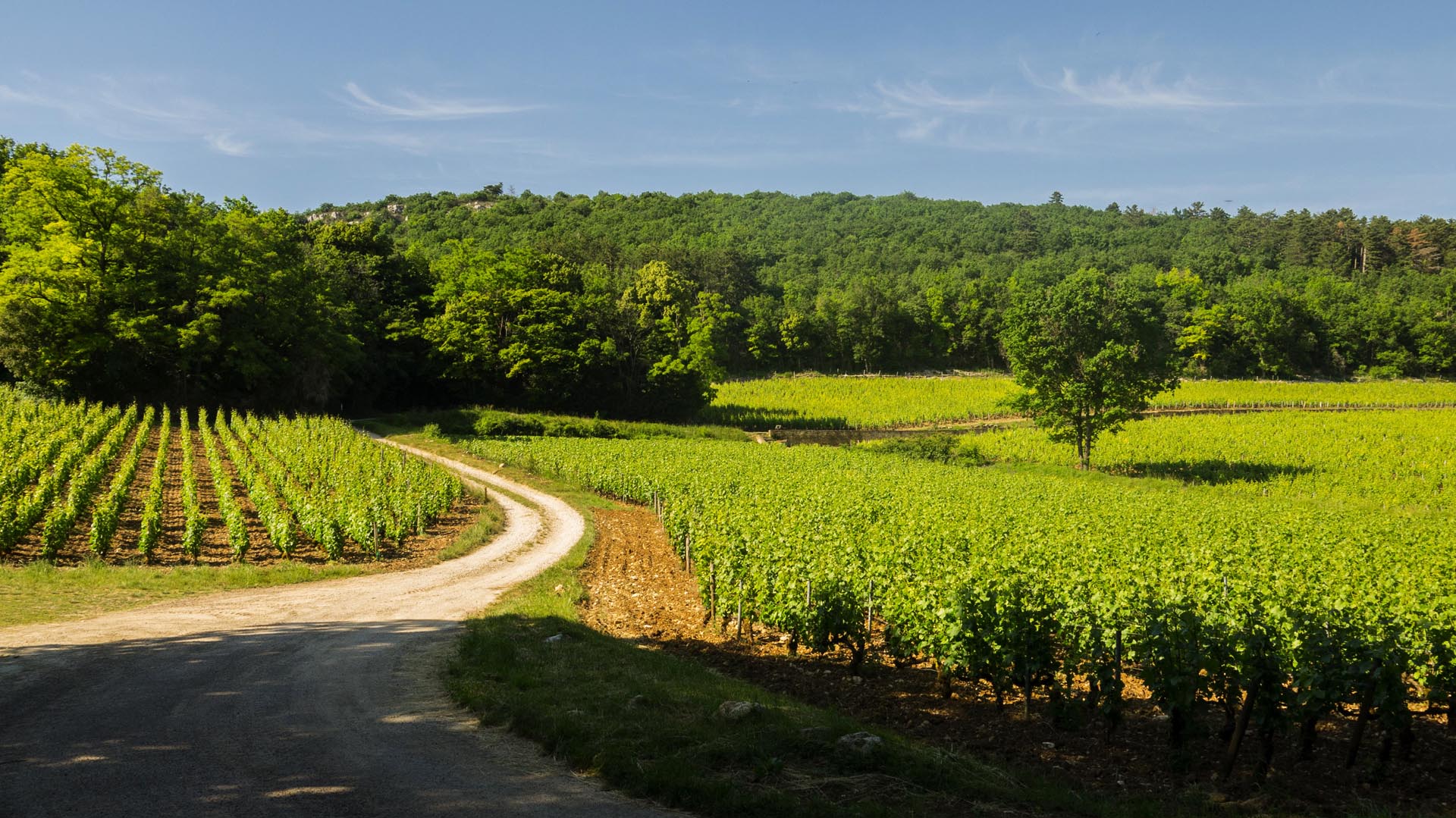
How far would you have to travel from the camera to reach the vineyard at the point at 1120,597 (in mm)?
9055

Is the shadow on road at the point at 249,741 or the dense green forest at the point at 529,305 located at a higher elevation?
the dense green forest at the point at 529,305

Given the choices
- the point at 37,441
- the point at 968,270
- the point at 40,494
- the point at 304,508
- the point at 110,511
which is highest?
the point at 968,270

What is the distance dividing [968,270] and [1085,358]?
104604 mm

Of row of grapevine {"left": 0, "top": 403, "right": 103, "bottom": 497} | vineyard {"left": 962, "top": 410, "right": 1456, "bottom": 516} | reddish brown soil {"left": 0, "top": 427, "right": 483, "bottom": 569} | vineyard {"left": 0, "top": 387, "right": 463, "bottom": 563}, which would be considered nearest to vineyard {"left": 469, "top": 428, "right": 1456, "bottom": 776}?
reddish brown soil {"left": 0, "top": 427, "right": 483, "bottom": 569}

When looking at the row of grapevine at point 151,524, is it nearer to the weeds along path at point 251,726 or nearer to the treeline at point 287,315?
the weeds along path at point 251,726

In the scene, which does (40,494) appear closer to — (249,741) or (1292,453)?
(249,741)

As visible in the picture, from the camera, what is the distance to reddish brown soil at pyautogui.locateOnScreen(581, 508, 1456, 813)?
852 centimetres

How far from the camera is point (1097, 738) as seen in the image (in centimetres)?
1014

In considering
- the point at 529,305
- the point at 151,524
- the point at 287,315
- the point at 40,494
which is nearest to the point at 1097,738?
the point at 151,524

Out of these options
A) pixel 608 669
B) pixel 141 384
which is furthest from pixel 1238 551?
pixel 141 384

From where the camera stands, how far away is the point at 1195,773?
8.89m

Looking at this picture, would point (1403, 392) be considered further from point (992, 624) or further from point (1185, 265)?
point (992, 624)

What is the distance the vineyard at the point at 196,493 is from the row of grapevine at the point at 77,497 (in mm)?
46

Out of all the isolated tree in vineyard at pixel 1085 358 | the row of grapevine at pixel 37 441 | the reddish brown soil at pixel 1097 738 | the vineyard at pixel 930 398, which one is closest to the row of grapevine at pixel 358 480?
the row of grapevine at pixel 37 441
